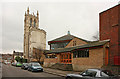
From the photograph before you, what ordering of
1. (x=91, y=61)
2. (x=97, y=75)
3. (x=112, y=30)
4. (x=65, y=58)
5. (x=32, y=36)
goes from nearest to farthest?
1. (x=97, y=75)
2. (x=112, y=30)
3. (x=91, y=61)
4. (x=65, y=58)
5. (x=32, y=36)

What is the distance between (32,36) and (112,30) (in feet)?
159

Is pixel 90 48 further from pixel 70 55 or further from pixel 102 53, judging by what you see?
pixel 70 55

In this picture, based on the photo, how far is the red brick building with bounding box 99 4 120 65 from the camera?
15234 millimetres

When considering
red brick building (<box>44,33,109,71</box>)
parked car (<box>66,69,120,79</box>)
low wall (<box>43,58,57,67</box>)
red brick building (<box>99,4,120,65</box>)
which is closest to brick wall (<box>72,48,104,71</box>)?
red brick building (<box>44,33,109,71</box>)

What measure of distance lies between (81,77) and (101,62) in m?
8.12

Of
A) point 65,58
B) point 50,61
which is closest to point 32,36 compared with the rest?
point 50,61

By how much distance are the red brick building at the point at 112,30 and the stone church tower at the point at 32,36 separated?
35239mm

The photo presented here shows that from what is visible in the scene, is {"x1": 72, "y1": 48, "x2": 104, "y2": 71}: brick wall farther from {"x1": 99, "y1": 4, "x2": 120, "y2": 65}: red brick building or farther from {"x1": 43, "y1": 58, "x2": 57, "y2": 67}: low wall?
{"x1": 43, "y1": 58, "x2": 57, "y2": 67}: low wall

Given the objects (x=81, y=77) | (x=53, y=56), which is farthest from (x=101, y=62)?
(x=53, y=56)

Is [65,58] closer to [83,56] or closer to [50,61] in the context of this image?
[50,61]

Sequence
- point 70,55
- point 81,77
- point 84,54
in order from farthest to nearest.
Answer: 1. point 70,55
2. point 84,54
3. point 81,77

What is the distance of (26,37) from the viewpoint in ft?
230

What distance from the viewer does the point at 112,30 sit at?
16.1m

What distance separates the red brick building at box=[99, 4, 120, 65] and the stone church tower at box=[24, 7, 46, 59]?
35.2 m
